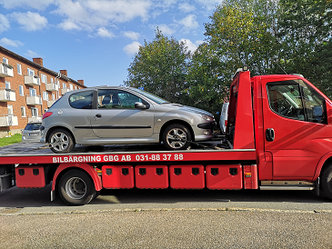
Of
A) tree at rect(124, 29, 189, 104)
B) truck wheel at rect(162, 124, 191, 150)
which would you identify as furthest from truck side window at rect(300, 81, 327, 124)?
tree at rect(124, 29, 189, 104)

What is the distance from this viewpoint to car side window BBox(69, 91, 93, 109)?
17.4 ft

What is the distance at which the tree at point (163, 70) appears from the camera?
857 inches

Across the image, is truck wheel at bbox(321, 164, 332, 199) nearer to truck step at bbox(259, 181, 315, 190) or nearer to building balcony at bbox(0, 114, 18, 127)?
truck step at bbox(259, 181, 315, 190)

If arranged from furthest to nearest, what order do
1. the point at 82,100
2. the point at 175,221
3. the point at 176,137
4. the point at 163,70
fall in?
the point at 163,70 < the point at 82,100 < the point at 176,137 < the point at 175,221

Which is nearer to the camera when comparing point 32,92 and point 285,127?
point 285,127

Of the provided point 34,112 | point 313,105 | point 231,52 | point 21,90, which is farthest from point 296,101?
point 34,112

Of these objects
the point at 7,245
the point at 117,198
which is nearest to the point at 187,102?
the point at 117,198

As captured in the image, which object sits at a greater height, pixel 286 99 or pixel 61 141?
pixel 286 99

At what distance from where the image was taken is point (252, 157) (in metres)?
4.56

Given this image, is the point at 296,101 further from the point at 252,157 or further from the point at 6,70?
the point at 6,70

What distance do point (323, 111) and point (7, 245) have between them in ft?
18.1

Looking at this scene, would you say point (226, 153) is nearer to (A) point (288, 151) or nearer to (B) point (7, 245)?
(A) point (288, 151)

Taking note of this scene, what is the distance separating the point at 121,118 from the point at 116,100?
1.45 ft

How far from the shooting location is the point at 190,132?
16.4ft
